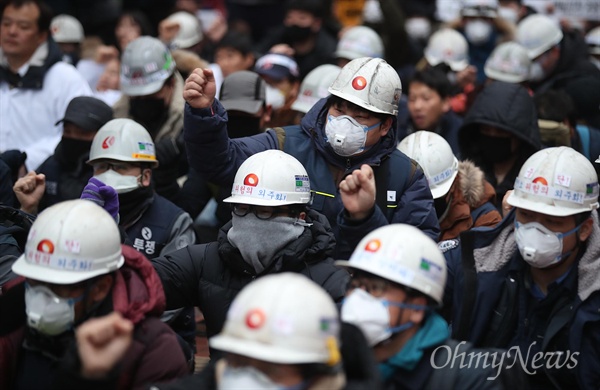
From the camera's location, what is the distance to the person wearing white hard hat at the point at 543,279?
5609 mm

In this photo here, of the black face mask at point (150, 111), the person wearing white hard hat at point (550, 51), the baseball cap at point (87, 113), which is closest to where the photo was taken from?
the baseball cap at point (87, 113)

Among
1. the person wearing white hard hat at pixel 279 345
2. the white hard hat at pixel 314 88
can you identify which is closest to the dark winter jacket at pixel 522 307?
the person wearing white hard hat at pixel 279 345

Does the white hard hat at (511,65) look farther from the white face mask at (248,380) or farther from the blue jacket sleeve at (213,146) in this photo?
the white face mask at (248,380)

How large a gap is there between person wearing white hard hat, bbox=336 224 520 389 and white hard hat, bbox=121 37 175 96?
4525 mm

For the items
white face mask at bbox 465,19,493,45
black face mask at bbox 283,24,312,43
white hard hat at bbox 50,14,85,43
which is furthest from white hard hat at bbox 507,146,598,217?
white hard hat at bbox 50,14,85,43

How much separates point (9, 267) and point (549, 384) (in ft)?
10.1

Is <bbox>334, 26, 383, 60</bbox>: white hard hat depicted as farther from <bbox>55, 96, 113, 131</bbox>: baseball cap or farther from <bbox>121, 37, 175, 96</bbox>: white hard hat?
<bbox>55, 96, 113, 131</bbox>: baseball cap

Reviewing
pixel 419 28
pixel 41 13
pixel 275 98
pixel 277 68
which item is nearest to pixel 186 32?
pixel 277 68

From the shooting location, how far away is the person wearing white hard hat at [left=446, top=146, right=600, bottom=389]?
5609mm

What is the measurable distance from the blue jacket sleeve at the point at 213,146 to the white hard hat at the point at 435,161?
A: 4.43ft

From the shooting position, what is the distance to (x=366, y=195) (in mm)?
5273

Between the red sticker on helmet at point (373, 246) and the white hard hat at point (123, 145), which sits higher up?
the red sticker on helmet at point (373, 246)

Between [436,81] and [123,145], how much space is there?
11.6 ft

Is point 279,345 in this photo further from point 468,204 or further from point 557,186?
point 468,204
